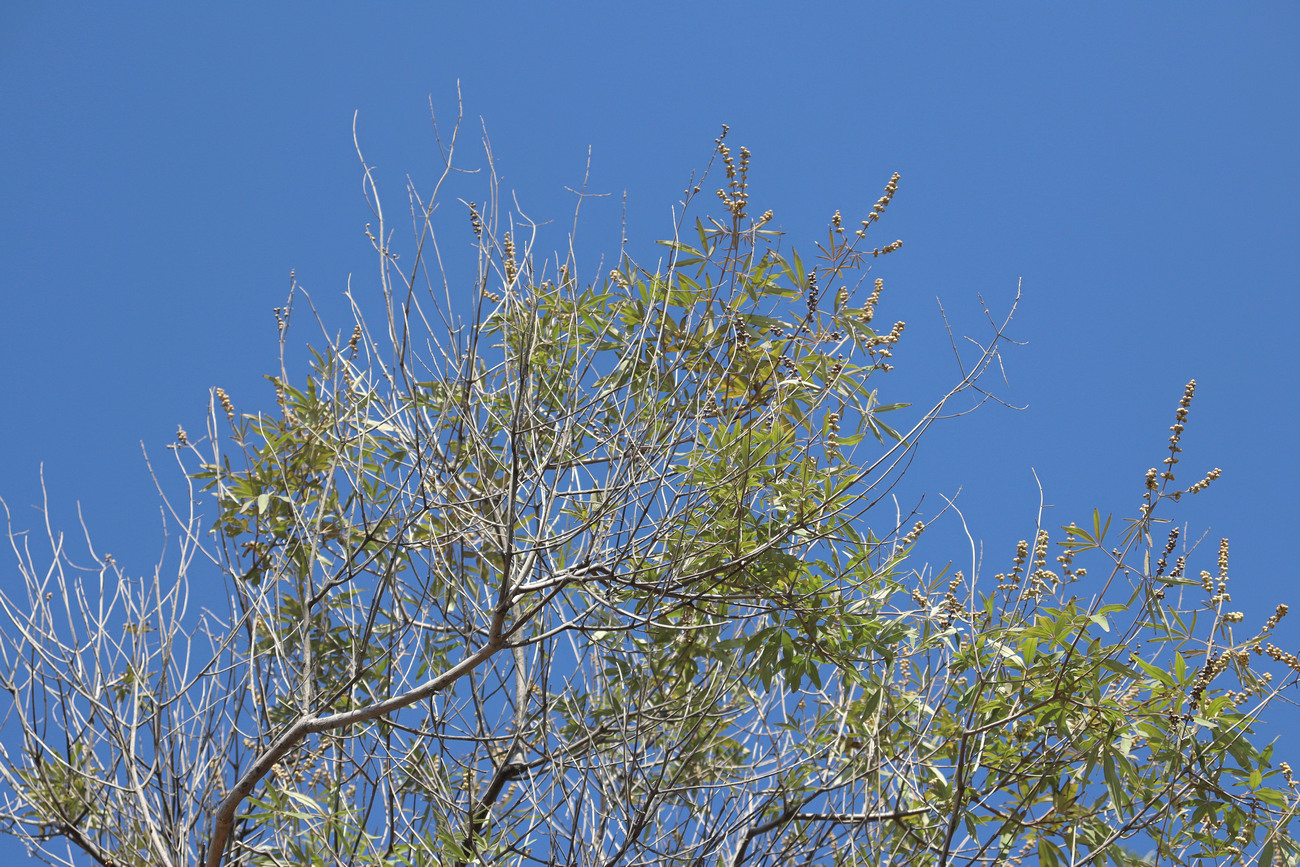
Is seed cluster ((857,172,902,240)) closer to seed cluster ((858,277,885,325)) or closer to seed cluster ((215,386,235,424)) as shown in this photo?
seed cluster ((858,277,885,325))

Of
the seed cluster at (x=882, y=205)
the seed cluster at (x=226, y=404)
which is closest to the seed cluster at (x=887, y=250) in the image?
the seed cluster at (x=882, y=205)

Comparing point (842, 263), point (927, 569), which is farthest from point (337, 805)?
point (842, 263)

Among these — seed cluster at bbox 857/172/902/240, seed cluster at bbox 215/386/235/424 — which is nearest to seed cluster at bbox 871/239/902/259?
seed cluster at bbox 857/172/902/240

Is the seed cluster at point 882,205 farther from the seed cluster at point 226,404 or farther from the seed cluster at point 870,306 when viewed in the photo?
the seed cluster at point 226,404

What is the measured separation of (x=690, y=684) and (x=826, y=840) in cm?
68

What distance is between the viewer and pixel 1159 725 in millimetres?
2268

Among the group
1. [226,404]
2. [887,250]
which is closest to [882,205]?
[887,250]

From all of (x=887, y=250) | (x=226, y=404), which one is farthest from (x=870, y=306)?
(x=226, y=404)

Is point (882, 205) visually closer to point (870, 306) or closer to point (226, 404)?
point (870, 306)

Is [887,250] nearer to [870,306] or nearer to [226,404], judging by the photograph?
[870,306]

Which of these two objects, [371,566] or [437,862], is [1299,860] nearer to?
[437,862]

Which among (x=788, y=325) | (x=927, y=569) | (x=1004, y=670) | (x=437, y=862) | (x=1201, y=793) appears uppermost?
(x=788, y=325)

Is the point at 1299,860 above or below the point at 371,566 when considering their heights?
below

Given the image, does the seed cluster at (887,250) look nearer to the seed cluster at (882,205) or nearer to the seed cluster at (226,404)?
the seed cluster at (882,205)
